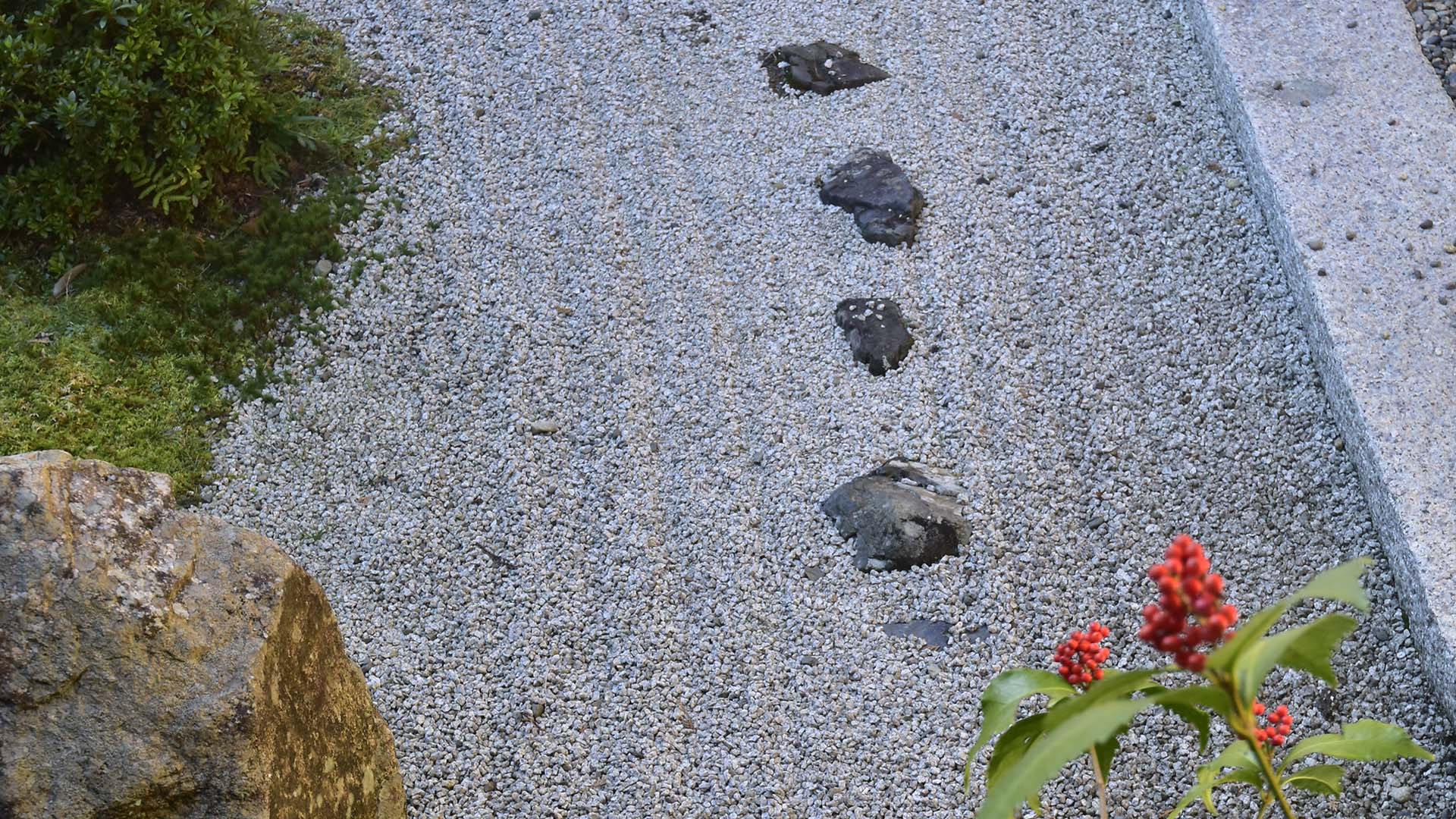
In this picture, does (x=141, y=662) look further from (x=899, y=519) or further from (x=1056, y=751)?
(x=1056, y=751)

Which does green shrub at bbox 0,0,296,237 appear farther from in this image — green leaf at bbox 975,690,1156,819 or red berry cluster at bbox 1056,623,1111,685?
green leaf at bbox 975,690,1156,819

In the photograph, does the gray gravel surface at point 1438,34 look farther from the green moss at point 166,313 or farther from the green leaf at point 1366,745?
the green moss at point 166,313

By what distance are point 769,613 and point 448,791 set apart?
31.3 inches

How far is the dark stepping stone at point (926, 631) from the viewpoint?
2.68 m

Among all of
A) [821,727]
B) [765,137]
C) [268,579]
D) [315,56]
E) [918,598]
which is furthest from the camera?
[315,56]

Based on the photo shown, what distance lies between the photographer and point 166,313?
3.54 metres

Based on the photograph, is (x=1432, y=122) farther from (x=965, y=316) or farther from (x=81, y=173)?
(x=81, y=173)

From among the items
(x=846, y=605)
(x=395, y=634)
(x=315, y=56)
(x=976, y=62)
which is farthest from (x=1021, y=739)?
(x=315, y=56)

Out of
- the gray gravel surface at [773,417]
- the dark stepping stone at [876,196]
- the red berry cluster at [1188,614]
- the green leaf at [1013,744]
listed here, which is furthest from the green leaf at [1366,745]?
the dark stepping stone at [876,196]

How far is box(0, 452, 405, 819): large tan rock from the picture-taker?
6.47 ft

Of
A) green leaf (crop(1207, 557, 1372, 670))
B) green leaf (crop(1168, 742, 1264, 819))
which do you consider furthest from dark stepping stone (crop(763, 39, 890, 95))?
green leaf (crop(1207, 557, 1372, 670))

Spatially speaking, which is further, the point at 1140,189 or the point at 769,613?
the point at 1140,189

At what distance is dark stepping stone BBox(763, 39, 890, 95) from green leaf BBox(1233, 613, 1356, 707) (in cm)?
337

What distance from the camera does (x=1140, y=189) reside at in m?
3.64
